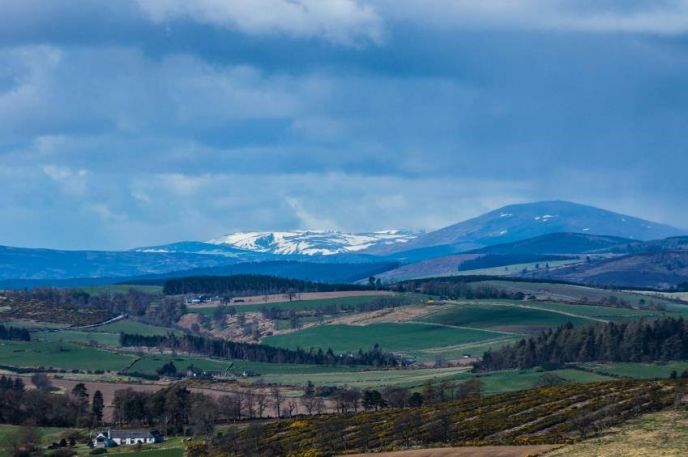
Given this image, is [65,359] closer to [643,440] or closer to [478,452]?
[478,452]

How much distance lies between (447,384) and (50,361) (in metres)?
76.1

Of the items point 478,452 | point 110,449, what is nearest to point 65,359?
point 110,449

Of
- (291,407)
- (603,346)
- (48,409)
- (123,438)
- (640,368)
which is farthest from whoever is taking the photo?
(603,346)

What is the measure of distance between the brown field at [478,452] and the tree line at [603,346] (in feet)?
A: 248

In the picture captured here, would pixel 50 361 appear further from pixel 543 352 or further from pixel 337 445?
pixel 337 445

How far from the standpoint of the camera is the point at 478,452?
77.6 metres

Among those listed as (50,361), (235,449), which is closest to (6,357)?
(50,361)

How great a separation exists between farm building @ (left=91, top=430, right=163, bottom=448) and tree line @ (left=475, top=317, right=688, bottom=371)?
177 feet

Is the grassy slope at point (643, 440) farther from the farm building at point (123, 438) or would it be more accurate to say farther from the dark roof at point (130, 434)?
the dark roof at point (130, 434)

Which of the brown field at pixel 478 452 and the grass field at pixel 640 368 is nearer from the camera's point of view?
the brown field at pixel 478 452

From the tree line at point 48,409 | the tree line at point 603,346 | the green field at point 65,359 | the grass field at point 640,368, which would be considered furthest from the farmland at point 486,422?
the green field at point 65,359

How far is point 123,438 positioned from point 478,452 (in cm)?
4793

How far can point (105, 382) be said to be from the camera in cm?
16288

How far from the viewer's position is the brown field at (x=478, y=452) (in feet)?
247
